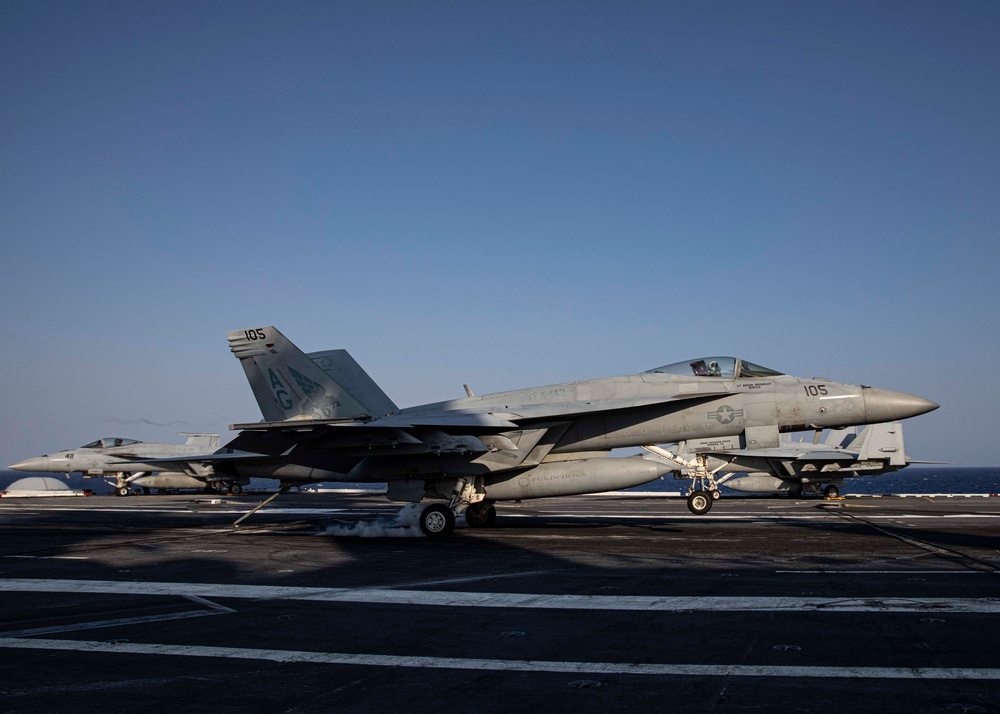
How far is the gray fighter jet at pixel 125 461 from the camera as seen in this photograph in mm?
42156

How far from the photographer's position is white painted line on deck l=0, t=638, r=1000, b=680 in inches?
201

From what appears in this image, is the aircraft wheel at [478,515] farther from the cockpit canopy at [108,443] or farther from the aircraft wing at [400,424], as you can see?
the cockpit canopy at [108,443]

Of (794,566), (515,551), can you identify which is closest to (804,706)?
(794,566)

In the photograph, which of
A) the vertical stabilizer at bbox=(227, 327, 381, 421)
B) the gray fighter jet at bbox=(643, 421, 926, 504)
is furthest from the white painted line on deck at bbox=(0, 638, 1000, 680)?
the gray fighter jet at bbox=(643, 421, 926, 504)

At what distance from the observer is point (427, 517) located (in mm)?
16062

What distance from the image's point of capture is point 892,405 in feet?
50.6

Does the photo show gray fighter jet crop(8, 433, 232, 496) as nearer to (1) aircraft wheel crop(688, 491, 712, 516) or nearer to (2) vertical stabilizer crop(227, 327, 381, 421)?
(2) vertical stabilizer crop(227, 327, 381, 421)

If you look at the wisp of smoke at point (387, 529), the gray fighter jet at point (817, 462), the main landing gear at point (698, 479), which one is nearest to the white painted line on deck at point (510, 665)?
the wisp of smoke at point (387, 529)

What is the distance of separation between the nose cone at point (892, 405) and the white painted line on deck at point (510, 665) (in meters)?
11.4

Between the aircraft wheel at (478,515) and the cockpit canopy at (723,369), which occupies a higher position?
the cockpit canopy at (723,369)

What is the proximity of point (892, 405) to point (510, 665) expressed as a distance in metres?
13.0

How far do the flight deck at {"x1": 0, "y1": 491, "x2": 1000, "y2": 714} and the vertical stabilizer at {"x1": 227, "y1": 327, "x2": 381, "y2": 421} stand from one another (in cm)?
397

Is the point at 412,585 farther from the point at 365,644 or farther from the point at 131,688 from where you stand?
the point at 131,688

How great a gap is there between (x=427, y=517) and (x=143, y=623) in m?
9.15
